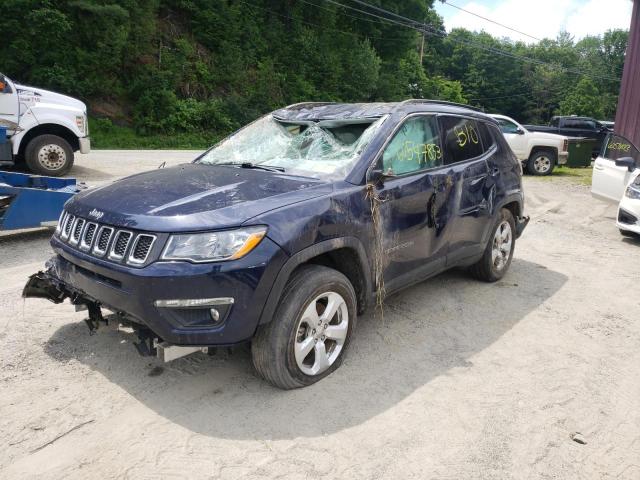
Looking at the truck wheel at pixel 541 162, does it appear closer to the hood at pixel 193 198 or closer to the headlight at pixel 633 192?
the headlight at pixel 633 192

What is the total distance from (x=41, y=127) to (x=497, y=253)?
8478 mm

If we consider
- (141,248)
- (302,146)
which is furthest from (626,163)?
(141,248)

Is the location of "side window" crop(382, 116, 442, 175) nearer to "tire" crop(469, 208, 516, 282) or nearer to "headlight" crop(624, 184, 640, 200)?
"tire" crop(469, 208, 516, 282)

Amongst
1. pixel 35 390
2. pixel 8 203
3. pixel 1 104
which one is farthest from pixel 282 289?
pixel 1 104

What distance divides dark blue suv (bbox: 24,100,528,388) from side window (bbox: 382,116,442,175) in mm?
15

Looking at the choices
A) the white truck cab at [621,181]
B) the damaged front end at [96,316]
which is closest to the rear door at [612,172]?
the white truck cab at [621,181]

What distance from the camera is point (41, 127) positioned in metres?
9.90

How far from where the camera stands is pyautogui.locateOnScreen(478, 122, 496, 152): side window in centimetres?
511

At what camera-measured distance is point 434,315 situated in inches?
182

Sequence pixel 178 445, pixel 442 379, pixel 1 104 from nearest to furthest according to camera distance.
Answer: pixel 178 445 → pixel 442 379 → pixel 1 104

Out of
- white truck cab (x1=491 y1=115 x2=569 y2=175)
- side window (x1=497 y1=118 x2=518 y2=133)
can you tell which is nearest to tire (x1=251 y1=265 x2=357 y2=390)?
white truck cab (x1=491 y1=115 x2=569 y2=175)

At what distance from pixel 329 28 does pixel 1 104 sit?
32.4 meters

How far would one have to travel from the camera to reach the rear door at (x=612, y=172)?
870 centimetres

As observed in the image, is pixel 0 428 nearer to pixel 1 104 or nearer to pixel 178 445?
pixel 178 445
